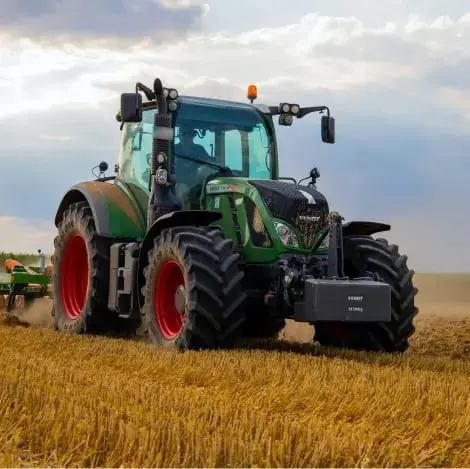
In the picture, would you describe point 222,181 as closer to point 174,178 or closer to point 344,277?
point 174,178

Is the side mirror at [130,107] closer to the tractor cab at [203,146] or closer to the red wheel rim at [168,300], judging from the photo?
the tractor cab at [203,146]

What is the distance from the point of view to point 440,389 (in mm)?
6215

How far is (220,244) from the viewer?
8320 mm

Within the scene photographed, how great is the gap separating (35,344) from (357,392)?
4.08m

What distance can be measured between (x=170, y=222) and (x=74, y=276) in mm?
2758

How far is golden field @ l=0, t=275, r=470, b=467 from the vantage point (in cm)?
406

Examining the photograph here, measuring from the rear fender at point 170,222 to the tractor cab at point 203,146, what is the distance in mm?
535

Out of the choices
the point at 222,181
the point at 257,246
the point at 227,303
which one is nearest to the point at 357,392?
the point at 227,303

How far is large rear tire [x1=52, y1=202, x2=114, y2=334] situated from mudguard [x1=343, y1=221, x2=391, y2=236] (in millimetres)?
2674

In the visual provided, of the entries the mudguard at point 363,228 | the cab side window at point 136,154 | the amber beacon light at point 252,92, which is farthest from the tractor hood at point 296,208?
the amber beacon light at point 252,92

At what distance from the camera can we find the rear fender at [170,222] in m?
8.72

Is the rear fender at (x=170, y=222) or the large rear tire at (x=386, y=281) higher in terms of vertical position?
the rear fender at (x=170, y=222)

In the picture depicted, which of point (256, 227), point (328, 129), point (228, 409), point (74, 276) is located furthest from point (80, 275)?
point (228, 409)

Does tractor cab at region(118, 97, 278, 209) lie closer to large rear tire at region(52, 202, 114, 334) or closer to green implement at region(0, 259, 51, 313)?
large rear tire at region(52, 202, 114, 334)
